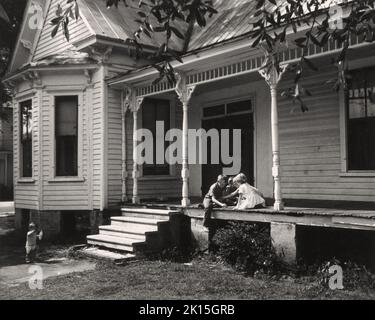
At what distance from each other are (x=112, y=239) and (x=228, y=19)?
7796 mm

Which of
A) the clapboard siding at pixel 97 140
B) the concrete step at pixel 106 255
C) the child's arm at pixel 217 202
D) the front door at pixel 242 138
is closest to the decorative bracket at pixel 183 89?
the front door at pixel 242 138

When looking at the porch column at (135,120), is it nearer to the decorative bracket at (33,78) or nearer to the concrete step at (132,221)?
the concrete step at (132,221)

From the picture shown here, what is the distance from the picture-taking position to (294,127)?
12.0 m

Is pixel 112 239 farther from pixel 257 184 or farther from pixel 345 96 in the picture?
pixel 345 96

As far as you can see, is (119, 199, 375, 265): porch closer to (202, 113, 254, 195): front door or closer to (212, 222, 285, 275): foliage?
(212, 222, 285, 275): foliage

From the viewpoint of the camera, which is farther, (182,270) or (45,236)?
(45,236)

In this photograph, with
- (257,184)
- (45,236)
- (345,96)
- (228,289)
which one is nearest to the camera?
(228,289)

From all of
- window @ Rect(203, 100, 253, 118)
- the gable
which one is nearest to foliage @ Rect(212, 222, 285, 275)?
window @ Rect(203, 100, 253, 118)

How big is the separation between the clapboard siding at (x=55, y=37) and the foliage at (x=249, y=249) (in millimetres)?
7968

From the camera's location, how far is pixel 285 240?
8875 millimetres

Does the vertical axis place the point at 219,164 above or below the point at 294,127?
below

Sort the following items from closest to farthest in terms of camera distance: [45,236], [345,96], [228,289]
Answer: [228,289] → [345,96] → [45,236]

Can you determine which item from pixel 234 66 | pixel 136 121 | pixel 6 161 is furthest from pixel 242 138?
pixel 6 161

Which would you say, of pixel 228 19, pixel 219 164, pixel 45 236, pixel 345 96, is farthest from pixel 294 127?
pixel 45 236
